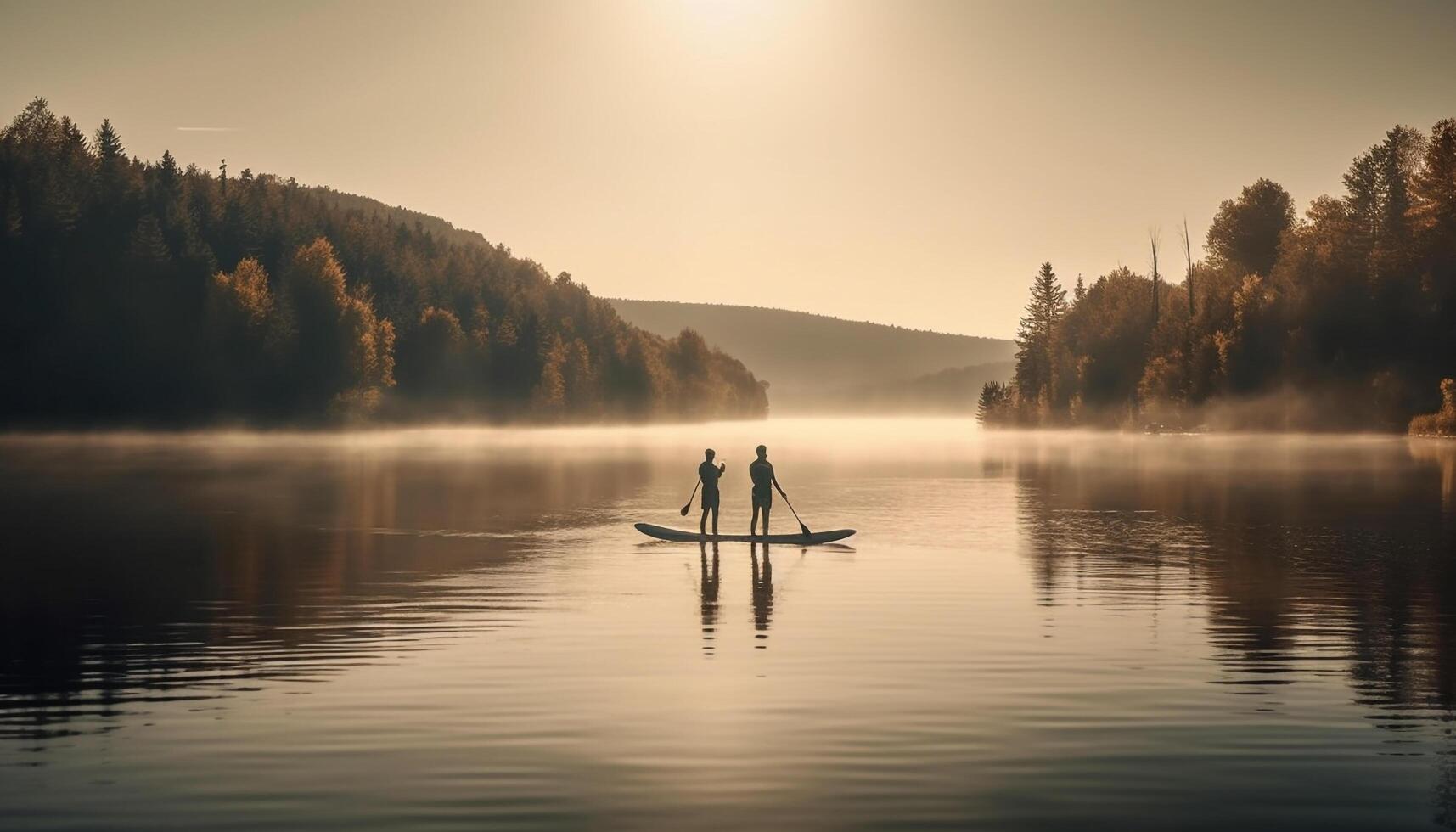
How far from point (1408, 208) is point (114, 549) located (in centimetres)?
11930

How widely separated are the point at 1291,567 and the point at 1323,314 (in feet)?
339

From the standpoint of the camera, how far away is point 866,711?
16.2 meters

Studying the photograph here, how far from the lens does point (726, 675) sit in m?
18.5

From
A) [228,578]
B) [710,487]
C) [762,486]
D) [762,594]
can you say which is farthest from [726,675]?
[710,487]

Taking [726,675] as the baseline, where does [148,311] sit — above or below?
above

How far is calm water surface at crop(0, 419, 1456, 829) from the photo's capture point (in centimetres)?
1258

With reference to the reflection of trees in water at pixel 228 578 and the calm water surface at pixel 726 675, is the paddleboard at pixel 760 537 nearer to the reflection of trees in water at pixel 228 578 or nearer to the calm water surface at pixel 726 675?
the calm water surface at pixel 726 675

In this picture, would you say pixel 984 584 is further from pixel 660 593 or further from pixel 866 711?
pixel 866 711

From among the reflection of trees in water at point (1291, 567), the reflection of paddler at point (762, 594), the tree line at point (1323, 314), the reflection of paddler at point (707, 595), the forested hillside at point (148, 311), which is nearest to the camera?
the reflection of trees in water at point (1291, 567)

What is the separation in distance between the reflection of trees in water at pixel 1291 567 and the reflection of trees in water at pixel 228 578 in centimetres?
1146

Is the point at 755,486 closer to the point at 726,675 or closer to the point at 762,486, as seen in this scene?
the point at 762,486

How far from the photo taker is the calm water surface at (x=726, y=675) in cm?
1258

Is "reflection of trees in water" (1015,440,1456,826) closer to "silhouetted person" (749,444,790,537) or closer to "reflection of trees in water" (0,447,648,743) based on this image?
"silhouetted person" (749,444,790,537)

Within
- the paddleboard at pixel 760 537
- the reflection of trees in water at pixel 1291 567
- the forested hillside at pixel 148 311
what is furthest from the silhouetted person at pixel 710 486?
the forested hillside at pixel 148 311
